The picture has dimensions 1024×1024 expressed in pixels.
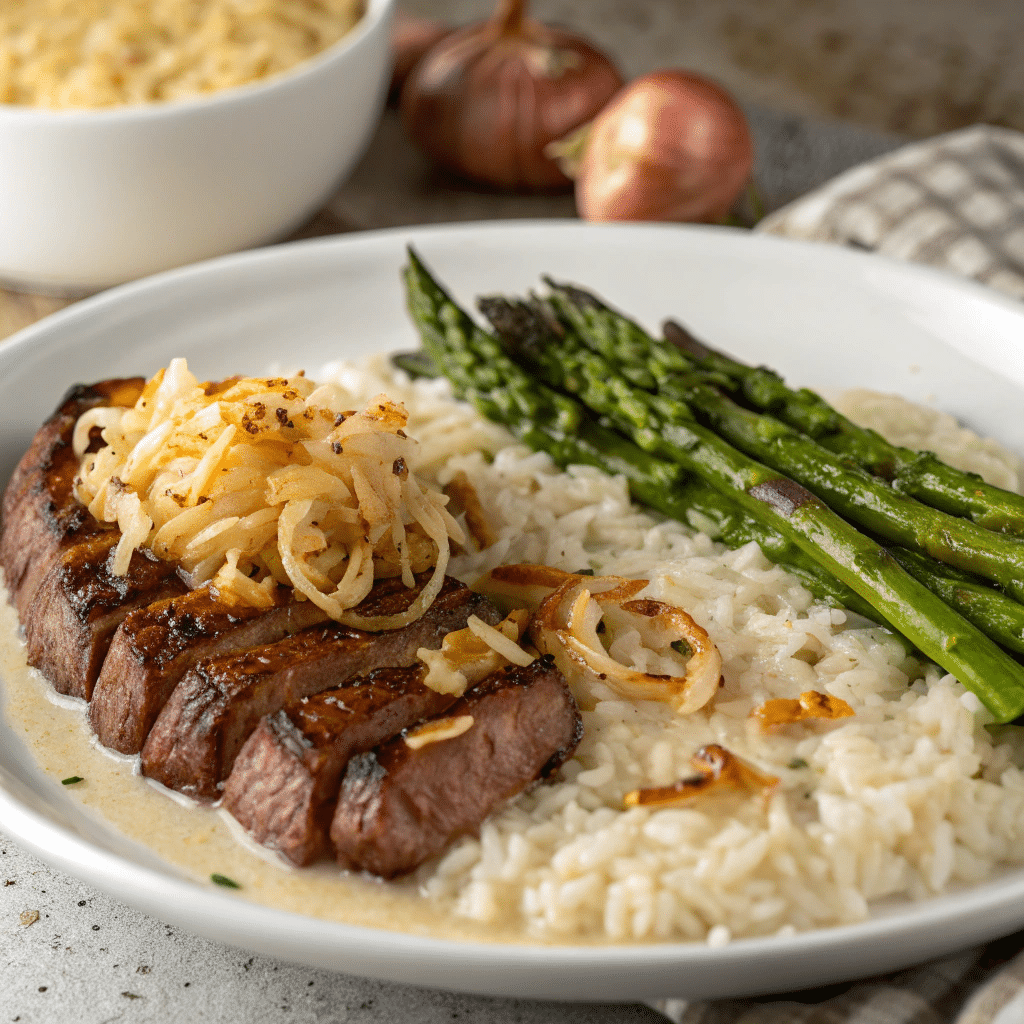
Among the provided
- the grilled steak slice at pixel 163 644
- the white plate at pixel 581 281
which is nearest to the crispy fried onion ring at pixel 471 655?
the grilled steak slice at pixel 163 644

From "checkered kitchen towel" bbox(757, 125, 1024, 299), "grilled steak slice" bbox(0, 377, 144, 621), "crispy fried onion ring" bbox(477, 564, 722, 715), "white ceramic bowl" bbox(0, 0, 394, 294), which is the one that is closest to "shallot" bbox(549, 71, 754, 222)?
"checkered kitchen towel" bbox(757, 125, 1024, 299)

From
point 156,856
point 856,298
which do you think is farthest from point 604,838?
point 856,298

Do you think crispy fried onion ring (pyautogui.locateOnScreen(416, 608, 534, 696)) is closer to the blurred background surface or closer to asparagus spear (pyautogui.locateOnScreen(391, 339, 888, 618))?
asparagus spear (pyautogui.locateOnScreen(391, 339, 888, 618))

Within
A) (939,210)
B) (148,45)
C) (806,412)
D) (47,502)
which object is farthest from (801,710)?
(148,45)

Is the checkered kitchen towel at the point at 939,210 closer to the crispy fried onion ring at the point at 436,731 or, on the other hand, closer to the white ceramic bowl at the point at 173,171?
the white ceramic bowl at the point at 173,171

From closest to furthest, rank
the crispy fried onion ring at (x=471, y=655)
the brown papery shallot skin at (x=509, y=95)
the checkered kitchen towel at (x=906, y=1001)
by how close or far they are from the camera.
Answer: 1. the checkered kitchen towel at (x=906, y=1001)
2. the crispy fried onion ring at (x=471, y=655)
3. the brown papery shallot skin at (x=509, y=95)

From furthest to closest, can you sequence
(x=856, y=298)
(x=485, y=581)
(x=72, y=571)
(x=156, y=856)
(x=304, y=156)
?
(x=304, y=156)
(x=856, y=298)
(x=485, y=581)
(x=72, y=571)
(x=156, y=856)

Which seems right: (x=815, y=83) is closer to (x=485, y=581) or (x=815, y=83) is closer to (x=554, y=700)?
(x=485, y=581)
